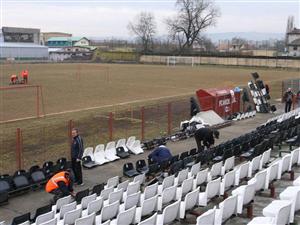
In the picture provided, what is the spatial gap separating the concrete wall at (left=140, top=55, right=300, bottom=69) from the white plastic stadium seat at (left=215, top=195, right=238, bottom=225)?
266ft

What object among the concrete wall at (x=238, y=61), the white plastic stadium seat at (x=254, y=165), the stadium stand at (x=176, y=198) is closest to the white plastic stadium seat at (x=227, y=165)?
the stadium stand at (x=176, y=198)

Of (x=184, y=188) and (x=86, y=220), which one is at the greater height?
(x=86, y=220)

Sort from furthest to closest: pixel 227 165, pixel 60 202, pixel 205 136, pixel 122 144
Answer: pixel 122 144 → pixel 205 136 → pixel 227 165 → pixel 60 202

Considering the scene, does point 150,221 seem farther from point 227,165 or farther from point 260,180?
point 227,165

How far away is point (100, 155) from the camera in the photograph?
16.2 meters

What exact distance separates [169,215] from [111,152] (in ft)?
28.8

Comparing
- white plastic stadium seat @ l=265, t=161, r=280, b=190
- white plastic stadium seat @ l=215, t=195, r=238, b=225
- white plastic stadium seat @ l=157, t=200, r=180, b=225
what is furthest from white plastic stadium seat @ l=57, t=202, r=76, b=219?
white plastic stadium seat @ l=265, t=161, r=280, b=190

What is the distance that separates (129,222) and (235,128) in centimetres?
1624

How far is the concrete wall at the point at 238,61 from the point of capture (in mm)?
86494

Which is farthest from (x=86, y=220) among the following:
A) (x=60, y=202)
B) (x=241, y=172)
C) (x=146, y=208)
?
(x=241, y=172)

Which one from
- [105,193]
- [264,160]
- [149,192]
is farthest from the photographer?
[264,160]

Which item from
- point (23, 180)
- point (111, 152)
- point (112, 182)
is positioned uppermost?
point (112, 182)

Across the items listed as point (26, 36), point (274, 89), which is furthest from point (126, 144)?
point (26, 36)

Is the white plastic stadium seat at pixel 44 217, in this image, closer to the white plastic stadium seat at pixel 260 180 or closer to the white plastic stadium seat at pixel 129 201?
the white plastic stadium seat at pixel 129 201
